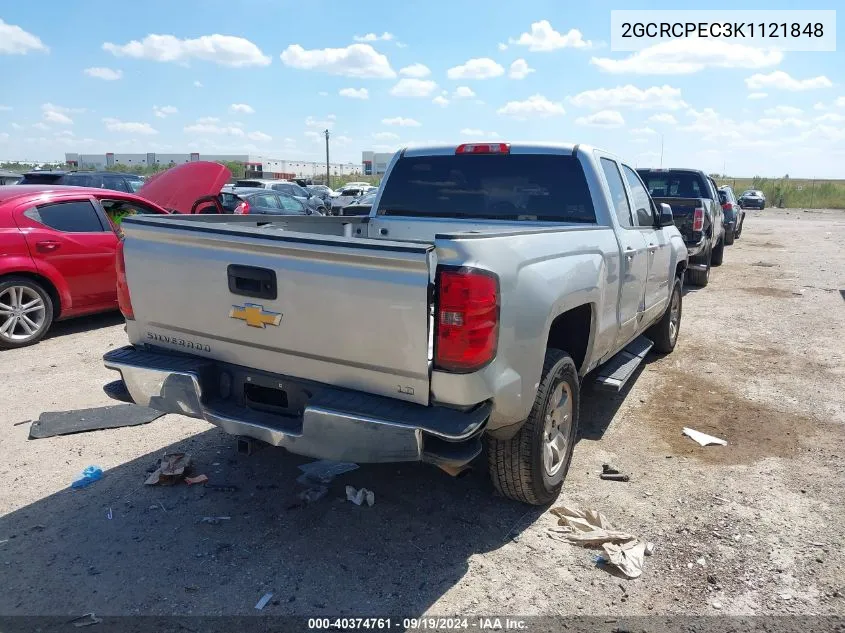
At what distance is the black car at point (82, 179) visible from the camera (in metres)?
15.3

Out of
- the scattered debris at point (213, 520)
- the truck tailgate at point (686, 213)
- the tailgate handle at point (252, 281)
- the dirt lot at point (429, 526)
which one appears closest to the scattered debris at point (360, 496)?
the dirt lot at point (429, 526)

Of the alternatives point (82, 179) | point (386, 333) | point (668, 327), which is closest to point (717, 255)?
point (668, 327)

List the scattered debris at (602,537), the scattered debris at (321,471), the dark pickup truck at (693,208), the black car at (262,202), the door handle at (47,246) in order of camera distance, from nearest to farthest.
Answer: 1. the scattered debris at (602,537)
2. the scattered debris at (321,471)
3. the door handle at (47,246)
4. the dark pickup truck at (693,208)
5. the black car at (262,202)

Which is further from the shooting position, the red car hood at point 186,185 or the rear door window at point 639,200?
the red car hood at point 186,185

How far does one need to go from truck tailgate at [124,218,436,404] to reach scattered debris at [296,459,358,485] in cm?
108

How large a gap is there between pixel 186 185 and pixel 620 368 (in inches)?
303

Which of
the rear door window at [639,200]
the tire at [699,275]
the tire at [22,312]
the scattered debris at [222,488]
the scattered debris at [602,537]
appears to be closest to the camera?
the scattered debris at [602,537]

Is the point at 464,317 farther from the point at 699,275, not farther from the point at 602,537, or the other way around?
the point at 699,275

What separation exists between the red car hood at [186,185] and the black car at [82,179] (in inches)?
225

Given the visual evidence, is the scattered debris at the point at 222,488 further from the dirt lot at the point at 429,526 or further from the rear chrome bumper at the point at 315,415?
the rear chrome bumper at the point at 315,415

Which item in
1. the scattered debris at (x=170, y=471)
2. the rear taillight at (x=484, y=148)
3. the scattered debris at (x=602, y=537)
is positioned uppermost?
the rear taillight at (x=484, y=148)

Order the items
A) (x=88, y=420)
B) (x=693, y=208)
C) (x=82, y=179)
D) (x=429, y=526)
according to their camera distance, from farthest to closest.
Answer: (x=82, y=179), (x=693, y=208), (x=88, y=420), (x=429, y=526)

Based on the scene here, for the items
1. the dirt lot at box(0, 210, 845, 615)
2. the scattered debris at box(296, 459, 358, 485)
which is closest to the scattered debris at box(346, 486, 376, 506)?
the dirt lot at box(0, 210, 845, 615)

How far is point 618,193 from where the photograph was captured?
4.88 meters
